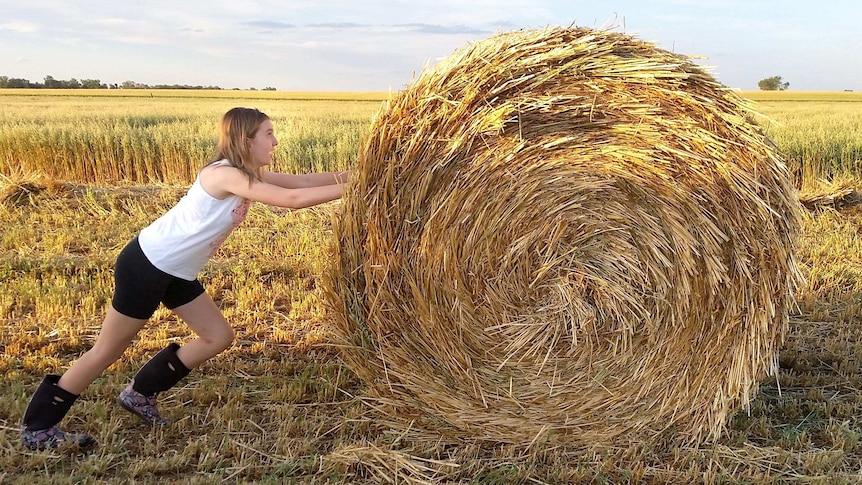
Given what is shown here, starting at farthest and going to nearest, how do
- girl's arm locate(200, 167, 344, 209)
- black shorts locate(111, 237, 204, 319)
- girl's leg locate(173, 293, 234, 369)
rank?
girl's leg locate(173, 293, 234, 369), black shorts locate(111, 237, 204, 319), girl's arm locate(200, 167, 344, 209)

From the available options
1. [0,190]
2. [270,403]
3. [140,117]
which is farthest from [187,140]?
[270,403]

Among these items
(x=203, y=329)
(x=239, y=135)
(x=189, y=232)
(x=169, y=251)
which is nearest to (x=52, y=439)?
(x=203, y=329)

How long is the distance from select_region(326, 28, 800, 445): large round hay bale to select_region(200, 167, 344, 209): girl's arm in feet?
0.45

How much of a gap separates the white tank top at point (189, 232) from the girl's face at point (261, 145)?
115mm

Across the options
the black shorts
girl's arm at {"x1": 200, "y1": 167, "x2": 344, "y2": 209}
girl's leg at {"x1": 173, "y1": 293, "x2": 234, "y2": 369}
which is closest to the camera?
girl's arm at {"x1": 200, "y1": 167, "x2": 344, "y2": 209}

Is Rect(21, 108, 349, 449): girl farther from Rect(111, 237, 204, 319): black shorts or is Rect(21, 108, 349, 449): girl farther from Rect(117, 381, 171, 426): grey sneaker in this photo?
Rect(117, 381, 171, 426): grey sneaker

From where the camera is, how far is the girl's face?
9.85 ft

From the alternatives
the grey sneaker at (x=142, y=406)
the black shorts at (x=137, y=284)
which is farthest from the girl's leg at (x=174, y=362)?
the black shorts at (x=137, y=284)

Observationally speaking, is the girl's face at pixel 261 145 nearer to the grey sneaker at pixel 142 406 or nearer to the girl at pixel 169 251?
the girl at pixel 169 251

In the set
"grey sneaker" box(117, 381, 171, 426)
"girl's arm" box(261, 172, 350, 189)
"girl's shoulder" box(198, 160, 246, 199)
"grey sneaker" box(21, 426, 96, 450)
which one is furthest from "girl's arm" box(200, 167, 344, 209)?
Result: "grey sneaker" box(21, 426, 96, 450)

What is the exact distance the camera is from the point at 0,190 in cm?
728

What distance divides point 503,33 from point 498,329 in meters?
1.20

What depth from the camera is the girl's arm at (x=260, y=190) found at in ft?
9.30

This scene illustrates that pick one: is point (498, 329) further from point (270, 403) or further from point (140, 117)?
point (140, 117)
